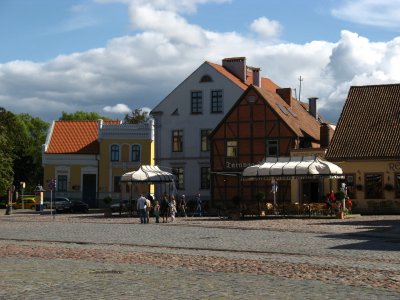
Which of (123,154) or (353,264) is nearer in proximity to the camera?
(353,264)

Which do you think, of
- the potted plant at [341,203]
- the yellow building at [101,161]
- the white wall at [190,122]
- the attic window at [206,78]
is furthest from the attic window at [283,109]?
the potted plant at [341,203]

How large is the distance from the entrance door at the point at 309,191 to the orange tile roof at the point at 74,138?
23.8 metres

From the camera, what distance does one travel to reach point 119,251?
732 inches

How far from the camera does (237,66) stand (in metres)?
60.0

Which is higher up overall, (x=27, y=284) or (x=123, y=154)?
(x=123, y=154)

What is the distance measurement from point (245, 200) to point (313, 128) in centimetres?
923

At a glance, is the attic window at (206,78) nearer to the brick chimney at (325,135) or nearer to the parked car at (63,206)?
the brick chimney at (325,135)

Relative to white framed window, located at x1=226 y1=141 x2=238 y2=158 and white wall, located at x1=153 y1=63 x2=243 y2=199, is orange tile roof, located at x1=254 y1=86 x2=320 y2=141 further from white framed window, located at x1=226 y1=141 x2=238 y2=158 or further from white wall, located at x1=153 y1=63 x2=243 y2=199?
white wall, located at x1=153 y1=63 x2=243 y2=199

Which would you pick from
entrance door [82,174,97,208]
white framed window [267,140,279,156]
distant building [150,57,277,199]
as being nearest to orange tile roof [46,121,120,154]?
entrance door [82,174,97,208]

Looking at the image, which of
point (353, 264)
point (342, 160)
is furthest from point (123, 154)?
point (353, 264)

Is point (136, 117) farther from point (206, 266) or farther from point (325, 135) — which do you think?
point (206, 266)

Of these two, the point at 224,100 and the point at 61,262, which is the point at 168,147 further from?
the point at 61,262

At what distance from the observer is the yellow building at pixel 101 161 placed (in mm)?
61688

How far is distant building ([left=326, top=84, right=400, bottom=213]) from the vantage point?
4219 centimetres
